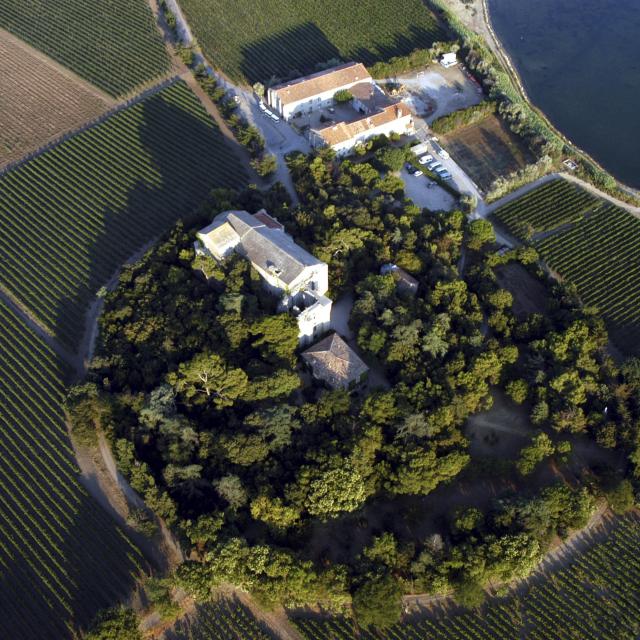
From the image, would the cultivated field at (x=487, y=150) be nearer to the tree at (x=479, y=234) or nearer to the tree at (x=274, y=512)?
the tree at (x=479, y=234)

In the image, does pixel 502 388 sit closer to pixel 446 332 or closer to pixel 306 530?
pixel 446 332

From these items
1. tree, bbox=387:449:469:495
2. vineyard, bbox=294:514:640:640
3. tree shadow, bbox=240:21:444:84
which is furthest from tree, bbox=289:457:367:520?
tree shadow, bbox=240:21:444:84

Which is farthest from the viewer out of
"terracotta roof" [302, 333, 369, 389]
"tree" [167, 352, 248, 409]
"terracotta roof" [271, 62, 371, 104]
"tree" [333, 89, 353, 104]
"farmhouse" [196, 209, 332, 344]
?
"tree" [333, 89, 353, 104]

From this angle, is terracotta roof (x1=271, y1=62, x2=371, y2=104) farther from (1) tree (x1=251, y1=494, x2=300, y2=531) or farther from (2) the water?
(1) tree (x1=251, y1=494, x2=300, y2=531)

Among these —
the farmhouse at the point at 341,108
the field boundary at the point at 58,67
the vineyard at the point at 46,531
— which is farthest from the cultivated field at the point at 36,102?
the vineyard at the point at 46,531

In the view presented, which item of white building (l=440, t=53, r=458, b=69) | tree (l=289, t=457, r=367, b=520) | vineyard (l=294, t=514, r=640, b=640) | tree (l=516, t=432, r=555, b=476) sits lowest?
vineyard (l=294, t=514, r=640, b=640)

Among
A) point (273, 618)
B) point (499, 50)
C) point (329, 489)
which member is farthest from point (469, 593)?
point (499, 50)
